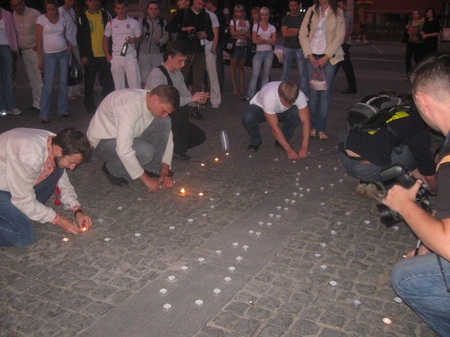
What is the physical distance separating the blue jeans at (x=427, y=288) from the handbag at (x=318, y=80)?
4.45 metres

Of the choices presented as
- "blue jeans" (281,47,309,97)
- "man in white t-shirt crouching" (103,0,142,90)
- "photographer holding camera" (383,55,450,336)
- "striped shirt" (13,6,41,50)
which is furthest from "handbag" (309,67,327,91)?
"striped shirt" (13,6,41,50)

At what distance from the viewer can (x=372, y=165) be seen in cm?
517

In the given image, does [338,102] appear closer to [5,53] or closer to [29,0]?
[5,53]

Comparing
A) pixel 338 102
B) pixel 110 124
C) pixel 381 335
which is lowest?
pixel 338 102

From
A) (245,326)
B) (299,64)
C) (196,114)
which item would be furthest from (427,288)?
(299,64)

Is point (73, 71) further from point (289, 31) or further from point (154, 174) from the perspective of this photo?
point (289, 31)

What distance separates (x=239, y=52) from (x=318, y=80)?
4186 mm

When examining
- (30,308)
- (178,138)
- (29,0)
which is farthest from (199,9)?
(29,0)

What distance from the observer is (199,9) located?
8.84 meters

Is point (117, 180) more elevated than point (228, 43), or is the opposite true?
point (228, 43)

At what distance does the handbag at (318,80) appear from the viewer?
23.4 ft

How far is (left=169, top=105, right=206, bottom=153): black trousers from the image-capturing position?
6602 millimetres

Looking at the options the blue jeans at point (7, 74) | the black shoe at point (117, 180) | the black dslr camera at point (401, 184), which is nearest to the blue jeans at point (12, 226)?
the black shoe at point (117, 180)

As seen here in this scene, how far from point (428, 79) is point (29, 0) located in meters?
38.7
